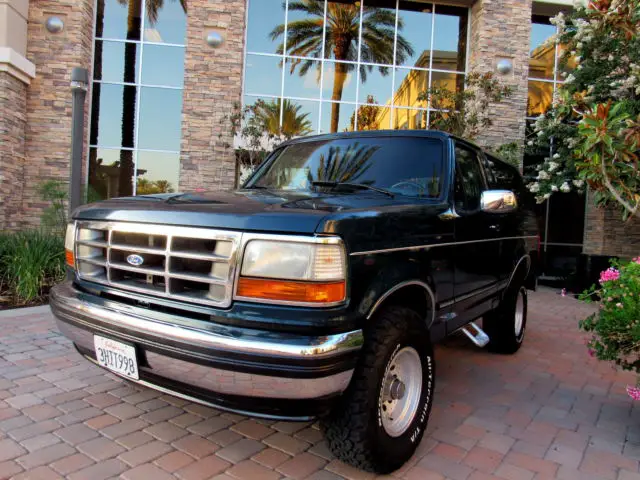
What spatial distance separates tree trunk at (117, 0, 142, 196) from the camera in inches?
470

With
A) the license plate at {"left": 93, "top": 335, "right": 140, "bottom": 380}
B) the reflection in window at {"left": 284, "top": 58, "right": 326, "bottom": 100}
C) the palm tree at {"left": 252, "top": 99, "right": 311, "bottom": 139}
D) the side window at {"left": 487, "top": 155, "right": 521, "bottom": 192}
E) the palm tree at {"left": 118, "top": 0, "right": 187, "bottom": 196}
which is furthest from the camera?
the reflection in window at {"left": 284, "top": 58, "right": 326, "bottom": 100}

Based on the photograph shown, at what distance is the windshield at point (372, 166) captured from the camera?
10.6ft

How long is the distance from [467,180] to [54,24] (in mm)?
10938

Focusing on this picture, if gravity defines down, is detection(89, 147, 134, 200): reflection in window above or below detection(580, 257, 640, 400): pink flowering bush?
above

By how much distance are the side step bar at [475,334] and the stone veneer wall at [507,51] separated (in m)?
8.64

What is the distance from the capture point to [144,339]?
224cm

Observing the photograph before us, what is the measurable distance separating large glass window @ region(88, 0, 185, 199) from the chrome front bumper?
10.2 meters

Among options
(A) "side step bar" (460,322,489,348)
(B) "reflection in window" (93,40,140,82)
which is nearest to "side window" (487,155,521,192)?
(A) "side step bar" (460,322,489,348)

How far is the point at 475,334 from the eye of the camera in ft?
12.8

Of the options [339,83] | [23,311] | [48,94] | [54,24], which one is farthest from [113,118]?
[23,311]

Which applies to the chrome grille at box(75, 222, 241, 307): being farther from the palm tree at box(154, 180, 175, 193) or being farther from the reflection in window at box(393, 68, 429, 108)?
the reflection in window at box(393, 68, 429, 108)

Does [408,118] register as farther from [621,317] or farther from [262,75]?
[621,317]

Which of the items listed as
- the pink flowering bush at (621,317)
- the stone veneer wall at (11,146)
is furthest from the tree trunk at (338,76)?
the pink flowering bush at (621,317)

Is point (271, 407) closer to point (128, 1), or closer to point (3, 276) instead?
point (3, 276)
